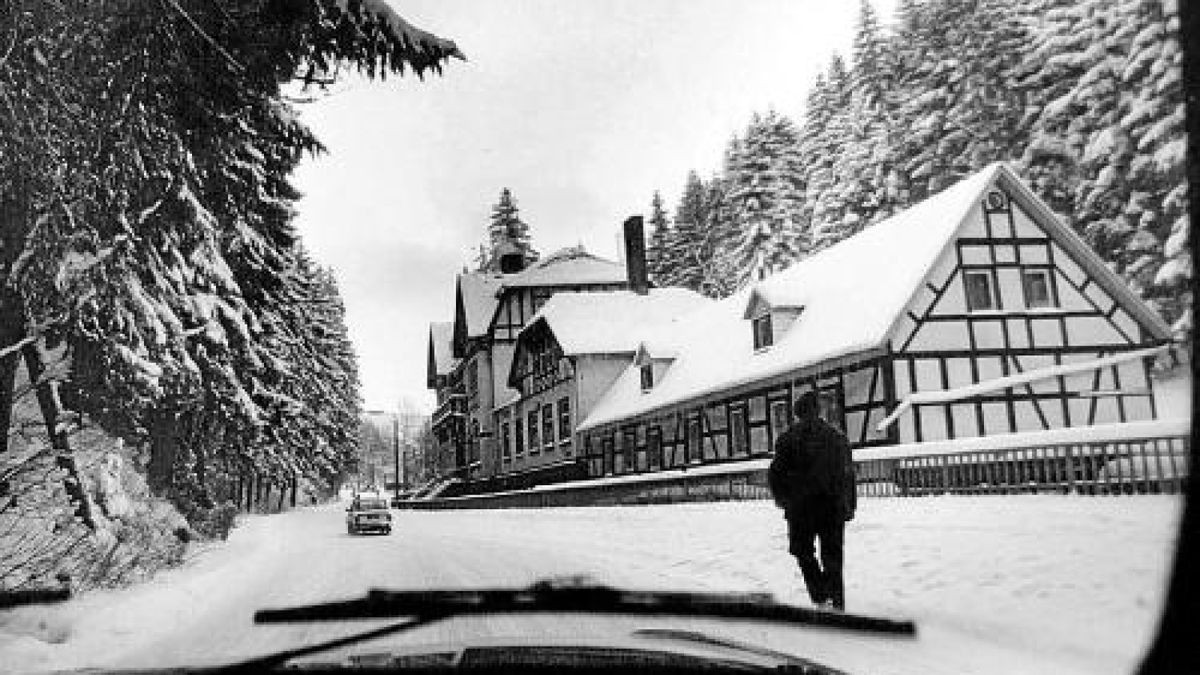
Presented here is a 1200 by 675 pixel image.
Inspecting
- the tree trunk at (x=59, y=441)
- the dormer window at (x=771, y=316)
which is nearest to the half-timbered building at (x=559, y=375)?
the tree trunk at (x=59, y=441)

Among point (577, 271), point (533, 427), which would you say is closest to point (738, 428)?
point (577, 271)

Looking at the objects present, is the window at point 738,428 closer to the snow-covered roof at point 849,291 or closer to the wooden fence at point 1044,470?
the snow-covered roof at point 849,291

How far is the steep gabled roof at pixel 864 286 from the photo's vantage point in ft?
10.1

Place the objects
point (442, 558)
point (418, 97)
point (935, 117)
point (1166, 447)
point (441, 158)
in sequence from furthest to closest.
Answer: point (442, 558), point (418, 97), point (441, 158), point (935, 117), point (1166, 447)

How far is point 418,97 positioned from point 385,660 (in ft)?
9.38

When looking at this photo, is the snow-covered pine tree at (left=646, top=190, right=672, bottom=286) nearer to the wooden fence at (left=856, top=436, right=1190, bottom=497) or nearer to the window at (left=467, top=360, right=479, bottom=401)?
the wooden fence at (left=856, top=436, right=1190, bottom=497)

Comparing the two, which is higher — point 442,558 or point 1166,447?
point 1166,447

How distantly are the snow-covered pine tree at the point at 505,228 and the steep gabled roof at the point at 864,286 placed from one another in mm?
1382

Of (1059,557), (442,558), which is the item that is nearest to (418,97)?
(1059,557)

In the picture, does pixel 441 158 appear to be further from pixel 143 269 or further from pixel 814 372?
pixel 143 269

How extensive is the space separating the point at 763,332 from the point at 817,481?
5.93 feet

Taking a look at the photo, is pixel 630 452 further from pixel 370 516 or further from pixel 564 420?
pixel 564 420

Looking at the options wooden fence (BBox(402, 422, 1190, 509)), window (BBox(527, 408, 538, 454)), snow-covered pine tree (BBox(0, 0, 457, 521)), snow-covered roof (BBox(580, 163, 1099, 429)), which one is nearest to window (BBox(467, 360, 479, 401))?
window (BBox(527, 408, 538, 454))

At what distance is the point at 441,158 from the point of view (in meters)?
3.74
